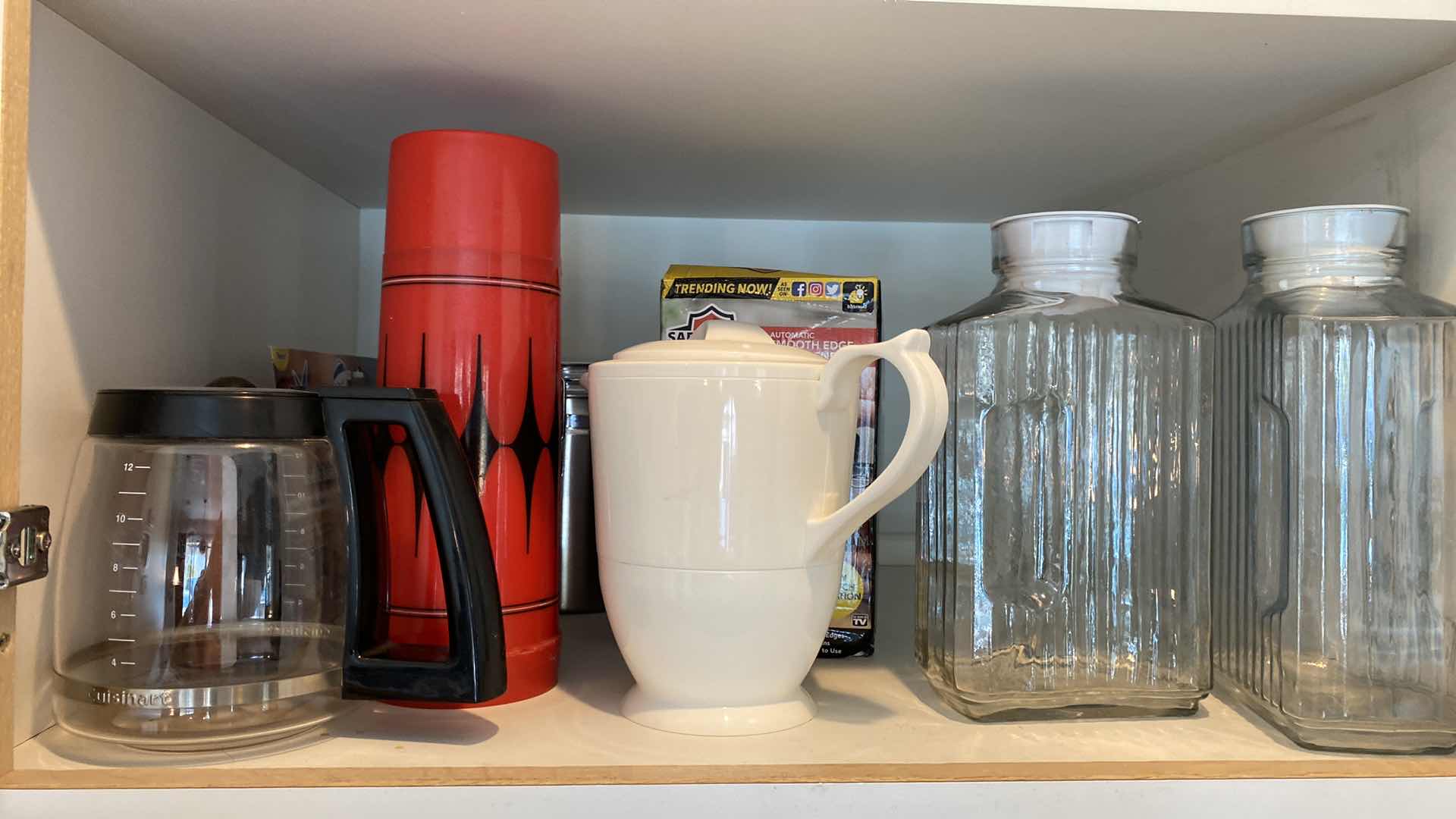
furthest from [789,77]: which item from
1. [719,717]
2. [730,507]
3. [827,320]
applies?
[719,717]

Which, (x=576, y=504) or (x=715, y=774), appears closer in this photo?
(x=715, y=774)

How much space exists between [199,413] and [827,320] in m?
0.42

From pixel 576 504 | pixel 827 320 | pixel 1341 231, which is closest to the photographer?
pixel 1341 231

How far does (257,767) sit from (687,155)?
0.56 m

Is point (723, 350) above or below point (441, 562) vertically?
above

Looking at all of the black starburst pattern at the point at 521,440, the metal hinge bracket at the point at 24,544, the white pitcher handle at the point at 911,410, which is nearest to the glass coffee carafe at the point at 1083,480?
the white pitcher handle at the point at 911,410

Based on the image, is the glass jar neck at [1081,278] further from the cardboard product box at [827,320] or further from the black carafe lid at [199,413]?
the black carafe lid at [199,413]

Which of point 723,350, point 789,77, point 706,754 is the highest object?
point 789,77

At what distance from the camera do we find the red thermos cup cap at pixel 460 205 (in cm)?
61

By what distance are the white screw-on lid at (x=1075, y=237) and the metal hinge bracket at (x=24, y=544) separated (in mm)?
578

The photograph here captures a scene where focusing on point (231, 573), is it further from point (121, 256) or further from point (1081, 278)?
point (1081, 278)

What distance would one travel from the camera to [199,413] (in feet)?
1.67

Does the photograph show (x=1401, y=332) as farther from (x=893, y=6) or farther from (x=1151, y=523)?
(x=893, y=6)

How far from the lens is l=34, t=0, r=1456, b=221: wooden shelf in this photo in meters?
0.54
